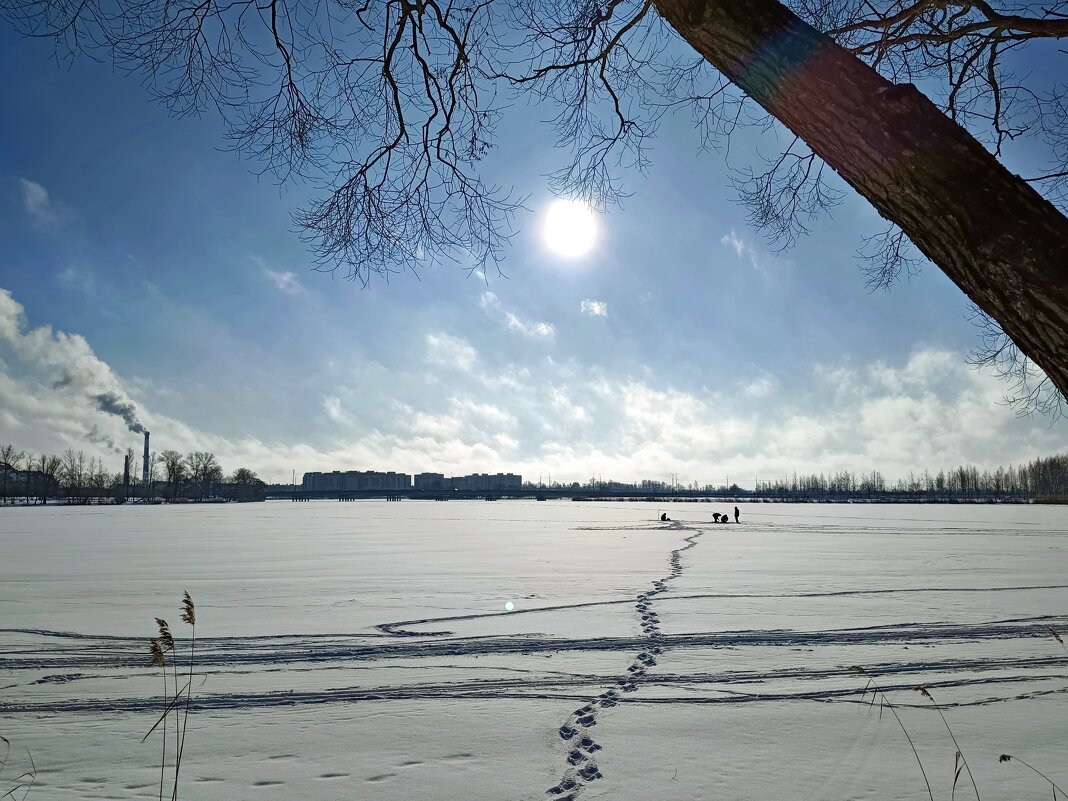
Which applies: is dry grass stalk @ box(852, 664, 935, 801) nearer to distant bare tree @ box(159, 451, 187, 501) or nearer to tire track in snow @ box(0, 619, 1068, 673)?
tire track in snow @ box(0, 619, 1068, 673)

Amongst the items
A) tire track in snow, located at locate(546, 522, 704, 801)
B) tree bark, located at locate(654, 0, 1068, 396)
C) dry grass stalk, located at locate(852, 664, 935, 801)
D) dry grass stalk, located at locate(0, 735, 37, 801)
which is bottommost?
dry grass stalk, located at locate(0, 735, 37, 801)

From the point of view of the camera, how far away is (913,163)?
156cm

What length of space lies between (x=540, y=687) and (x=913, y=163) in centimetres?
414

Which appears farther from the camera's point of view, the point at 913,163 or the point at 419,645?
the point at 419,645

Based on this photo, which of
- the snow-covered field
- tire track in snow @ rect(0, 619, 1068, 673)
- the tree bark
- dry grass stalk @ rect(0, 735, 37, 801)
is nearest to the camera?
the tree bark

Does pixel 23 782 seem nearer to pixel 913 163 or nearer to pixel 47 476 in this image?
pixel 913 163

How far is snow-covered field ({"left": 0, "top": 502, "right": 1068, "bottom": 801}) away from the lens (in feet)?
11.1

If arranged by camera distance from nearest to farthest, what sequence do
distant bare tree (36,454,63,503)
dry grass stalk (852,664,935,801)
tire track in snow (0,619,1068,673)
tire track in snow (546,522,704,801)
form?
tire track in snow (546,522,704,801)
dry grass stalk (852,664,935,801)
tire track in snow (0,619,1068,673)
distant bare tree (36,454,63,503)

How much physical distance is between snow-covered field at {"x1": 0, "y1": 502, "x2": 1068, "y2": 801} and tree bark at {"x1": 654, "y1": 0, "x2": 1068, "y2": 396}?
2.68 m

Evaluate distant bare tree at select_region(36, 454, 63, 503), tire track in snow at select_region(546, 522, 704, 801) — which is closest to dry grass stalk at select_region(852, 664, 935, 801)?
tire track in snow at select_region(546, 522, 704, 801)

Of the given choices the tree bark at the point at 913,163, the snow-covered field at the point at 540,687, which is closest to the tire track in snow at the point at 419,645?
the snow-covered field at the point at 540,687

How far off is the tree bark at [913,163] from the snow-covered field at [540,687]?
8.80 feet

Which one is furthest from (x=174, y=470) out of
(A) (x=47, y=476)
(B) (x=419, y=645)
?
(B) (x=419, y=645)

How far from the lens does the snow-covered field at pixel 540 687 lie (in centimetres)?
339
